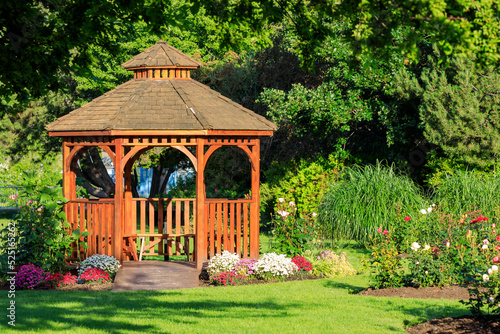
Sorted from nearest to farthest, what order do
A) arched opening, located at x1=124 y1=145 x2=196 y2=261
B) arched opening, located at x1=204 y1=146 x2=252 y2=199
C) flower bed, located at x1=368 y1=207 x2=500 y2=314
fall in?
1. flower bed, located at x1=368 y1=207 x2=500 y2=314
2. arched opening, located at x1=124 y1=145 x2=196 y2=261
3. arched opening, located at x1=204 y1=146 x2=252 y2=199

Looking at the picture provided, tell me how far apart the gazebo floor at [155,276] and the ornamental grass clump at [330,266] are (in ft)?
7.44

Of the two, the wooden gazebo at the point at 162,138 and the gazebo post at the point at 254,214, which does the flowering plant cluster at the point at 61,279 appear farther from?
the gazebo post at the point at 254,214

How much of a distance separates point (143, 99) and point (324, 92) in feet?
20.1

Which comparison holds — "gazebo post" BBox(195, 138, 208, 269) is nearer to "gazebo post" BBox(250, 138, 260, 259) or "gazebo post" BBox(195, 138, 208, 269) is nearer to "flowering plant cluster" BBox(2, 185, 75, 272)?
"gazebo post" BBox(250, 138, 260, 259)

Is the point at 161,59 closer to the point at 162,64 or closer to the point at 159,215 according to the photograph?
the point at 162,64

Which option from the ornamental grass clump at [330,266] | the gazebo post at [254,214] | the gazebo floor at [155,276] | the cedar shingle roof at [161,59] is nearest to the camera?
the gazebo floor at [155,276]

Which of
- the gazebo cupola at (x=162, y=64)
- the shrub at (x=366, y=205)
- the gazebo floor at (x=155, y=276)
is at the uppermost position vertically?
the gazebo cupola at (x=162, y=64)

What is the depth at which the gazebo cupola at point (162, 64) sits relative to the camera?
44.2 feet

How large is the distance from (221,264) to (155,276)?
1294 mm

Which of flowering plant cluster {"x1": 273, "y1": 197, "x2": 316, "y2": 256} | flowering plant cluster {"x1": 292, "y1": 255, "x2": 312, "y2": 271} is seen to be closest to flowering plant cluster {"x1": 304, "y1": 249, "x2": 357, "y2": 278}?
flowering plant cluster {"x1": 292, "y1": 255, "x2": 312, "y2": 271}

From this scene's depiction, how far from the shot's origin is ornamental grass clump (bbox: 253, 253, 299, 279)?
1119 cm

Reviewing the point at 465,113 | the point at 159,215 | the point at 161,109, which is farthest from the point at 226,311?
the point at 465,113

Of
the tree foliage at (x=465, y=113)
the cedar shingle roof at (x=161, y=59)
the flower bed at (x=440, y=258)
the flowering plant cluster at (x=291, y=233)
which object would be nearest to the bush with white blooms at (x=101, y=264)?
the flowering plant cluster at (x=291, y=233)

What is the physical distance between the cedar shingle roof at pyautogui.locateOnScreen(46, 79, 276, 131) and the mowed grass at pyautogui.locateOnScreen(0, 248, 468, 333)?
3.23 metres
